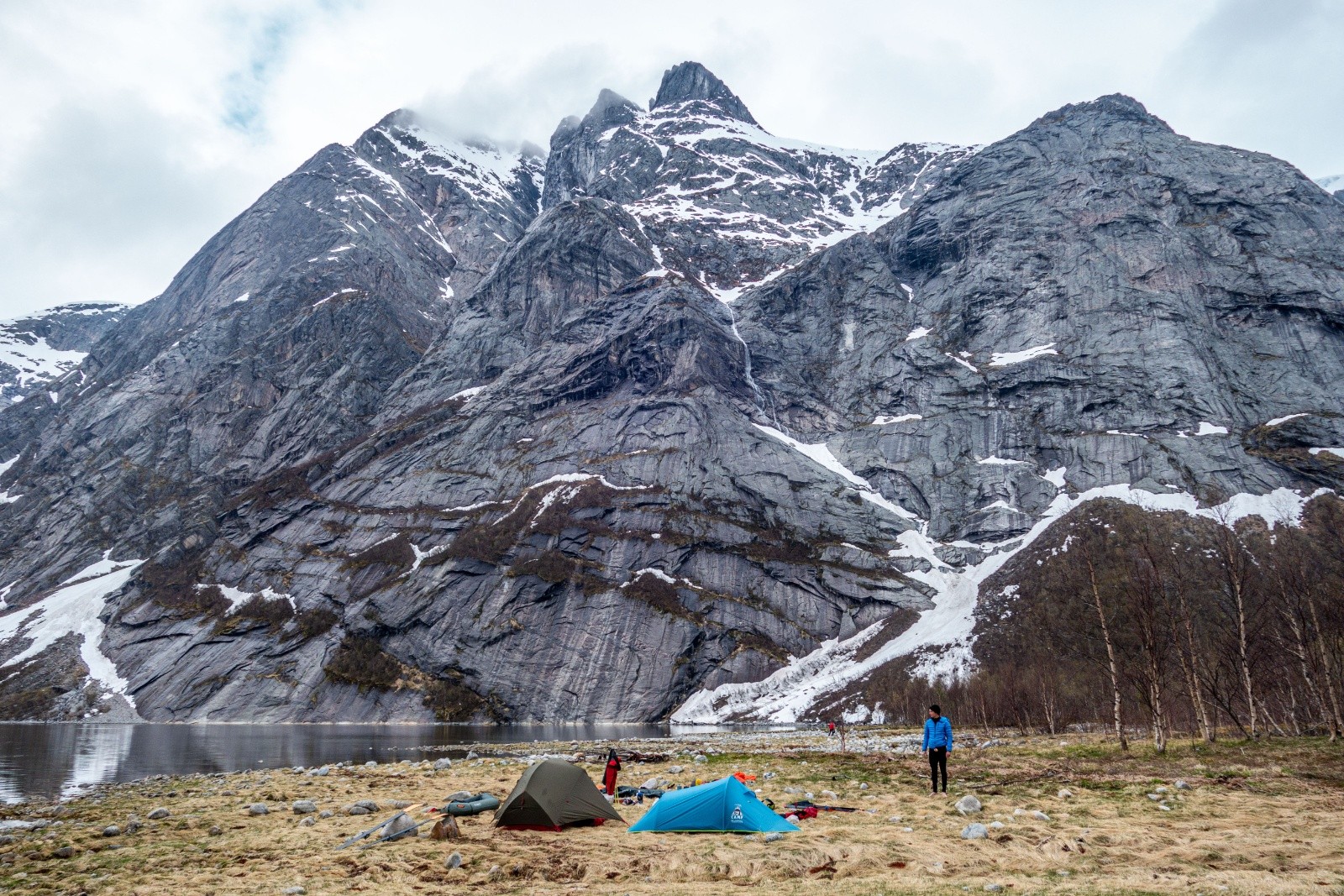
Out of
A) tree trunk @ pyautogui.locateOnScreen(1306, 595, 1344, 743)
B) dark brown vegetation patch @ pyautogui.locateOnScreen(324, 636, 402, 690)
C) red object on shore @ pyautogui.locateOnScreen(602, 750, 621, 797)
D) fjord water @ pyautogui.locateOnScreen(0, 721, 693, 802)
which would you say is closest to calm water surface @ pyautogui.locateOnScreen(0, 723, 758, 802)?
fjord water @ pyautogui.locateOnScreen(0, 721, 693, 802)

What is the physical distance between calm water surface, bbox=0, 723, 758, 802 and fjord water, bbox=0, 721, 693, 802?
0.06 m

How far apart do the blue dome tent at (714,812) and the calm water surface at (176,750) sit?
29508mm

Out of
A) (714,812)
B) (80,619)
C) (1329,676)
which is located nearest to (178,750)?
(714,812)

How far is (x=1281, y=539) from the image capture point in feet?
372

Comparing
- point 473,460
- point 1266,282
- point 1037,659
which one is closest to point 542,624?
point 473,460

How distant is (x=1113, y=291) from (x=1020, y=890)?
197 metres

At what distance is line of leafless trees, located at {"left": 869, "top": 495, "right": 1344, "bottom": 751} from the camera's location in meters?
37.3

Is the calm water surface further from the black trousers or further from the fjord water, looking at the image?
the black trousers

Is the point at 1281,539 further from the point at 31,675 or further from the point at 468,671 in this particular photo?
the point at 31,675

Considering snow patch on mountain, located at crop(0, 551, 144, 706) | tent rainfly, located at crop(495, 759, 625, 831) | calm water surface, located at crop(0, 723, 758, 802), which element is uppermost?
snow patch on mountain, located at crop(0, 551, 144, 706)

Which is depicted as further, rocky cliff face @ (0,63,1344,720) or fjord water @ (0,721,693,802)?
rocky cliff face @ (0,63,1344,720)

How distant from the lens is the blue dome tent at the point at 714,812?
17703 millimetres

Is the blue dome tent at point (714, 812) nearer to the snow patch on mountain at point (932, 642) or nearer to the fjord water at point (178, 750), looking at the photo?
the fjord water at point (178, 750)

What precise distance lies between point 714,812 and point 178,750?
211 feet
